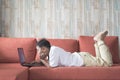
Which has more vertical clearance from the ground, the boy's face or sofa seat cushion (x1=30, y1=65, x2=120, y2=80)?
the boy's face

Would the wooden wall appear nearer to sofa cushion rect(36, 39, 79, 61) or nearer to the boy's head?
sofa cushion rect(36, 39, 79, 61)

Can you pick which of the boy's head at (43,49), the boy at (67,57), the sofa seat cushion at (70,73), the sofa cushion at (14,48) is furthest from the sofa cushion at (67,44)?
the sofa seat cushion at (70,73)

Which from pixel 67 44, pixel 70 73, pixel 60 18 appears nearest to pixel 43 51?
pixel 70 73

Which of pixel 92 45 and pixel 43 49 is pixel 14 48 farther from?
pixel 92 45

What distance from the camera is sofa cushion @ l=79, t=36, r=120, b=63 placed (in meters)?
4.31

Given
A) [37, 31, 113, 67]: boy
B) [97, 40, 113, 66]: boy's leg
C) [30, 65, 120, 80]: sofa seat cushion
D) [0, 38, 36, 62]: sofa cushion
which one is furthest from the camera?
[0, 38, 36, 62]: sofa cushion

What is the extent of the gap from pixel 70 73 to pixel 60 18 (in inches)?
60.3

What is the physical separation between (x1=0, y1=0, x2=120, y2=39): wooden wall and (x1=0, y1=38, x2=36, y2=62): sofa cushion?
38 cm

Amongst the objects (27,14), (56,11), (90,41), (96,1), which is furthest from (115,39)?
(27,14)

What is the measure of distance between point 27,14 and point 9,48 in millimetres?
739

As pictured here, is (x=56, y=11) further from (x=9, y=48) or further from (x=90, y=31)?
(x=9, y=48)

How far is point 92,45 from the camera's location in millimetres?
4320

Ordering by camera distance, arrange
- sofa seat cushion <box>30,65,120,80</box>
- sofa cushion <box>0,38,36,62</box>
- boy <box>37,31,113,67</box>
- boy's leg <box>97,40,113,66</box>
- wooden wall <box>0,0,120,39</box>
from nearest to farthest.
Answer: sofa seat cushion <box>30,65,120,80</box>
boy <box>37,31,113,67</box>
boy's leg <box>97,40,113,66</box>
sofa cushion <box>0,38,36,62</box>
wooden wall <box>0,0,120,39</box>

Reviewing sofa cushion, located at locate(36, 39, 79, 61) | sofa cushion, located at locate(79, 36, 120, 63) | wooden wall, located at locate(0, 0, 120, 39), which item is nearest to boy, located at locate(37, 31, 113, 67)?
sofa cushion, located at locate(79, 36, 120, 63)
